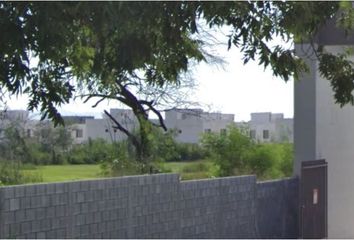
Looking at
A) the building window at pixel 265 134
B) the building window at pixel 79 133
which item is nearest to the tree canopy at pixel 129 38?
the building window at pixel 79 133

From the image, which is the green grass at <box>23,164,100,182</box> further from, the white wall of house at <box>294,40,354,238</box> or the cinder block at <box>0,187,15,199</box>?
the cinder block at <box>0,187,15,199</box>

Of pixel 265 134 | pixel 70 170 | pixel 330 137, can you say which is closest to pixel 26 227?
pixel 70 170

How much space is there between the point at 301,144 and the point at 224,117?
6094 millimetres

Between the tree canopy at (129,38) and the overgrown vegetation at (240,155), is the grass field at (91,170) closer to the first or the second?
the overgrown vegetation at (240,155)

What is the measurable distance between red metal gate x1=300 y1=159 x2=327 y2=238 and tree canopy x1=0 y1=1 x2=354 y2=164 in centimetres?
767

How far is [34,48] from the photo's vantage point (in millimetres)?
3359

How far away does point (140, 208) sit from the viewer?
921 cm

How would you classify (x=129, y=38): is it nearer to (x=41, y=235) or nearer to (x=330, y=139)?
(x=41, y=235)

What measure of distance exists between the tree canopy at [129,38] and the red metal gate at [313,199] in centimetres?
767

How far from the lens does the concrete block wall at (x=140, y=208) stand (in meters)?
7.28

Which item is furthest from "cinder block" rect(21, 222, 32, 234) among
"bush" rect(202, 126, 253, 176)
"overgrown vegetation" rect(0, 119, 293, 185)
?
"bush" rect(202, 126, 253, 176)

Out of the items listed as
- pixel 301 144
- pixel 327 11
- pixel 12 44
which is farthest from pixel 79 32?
pixel 301 144

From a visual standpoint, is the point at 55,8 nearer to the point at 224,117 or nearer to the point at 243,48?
the point at 243,48

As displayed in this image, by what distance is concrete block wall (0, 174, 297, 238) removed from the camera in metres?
7.28
